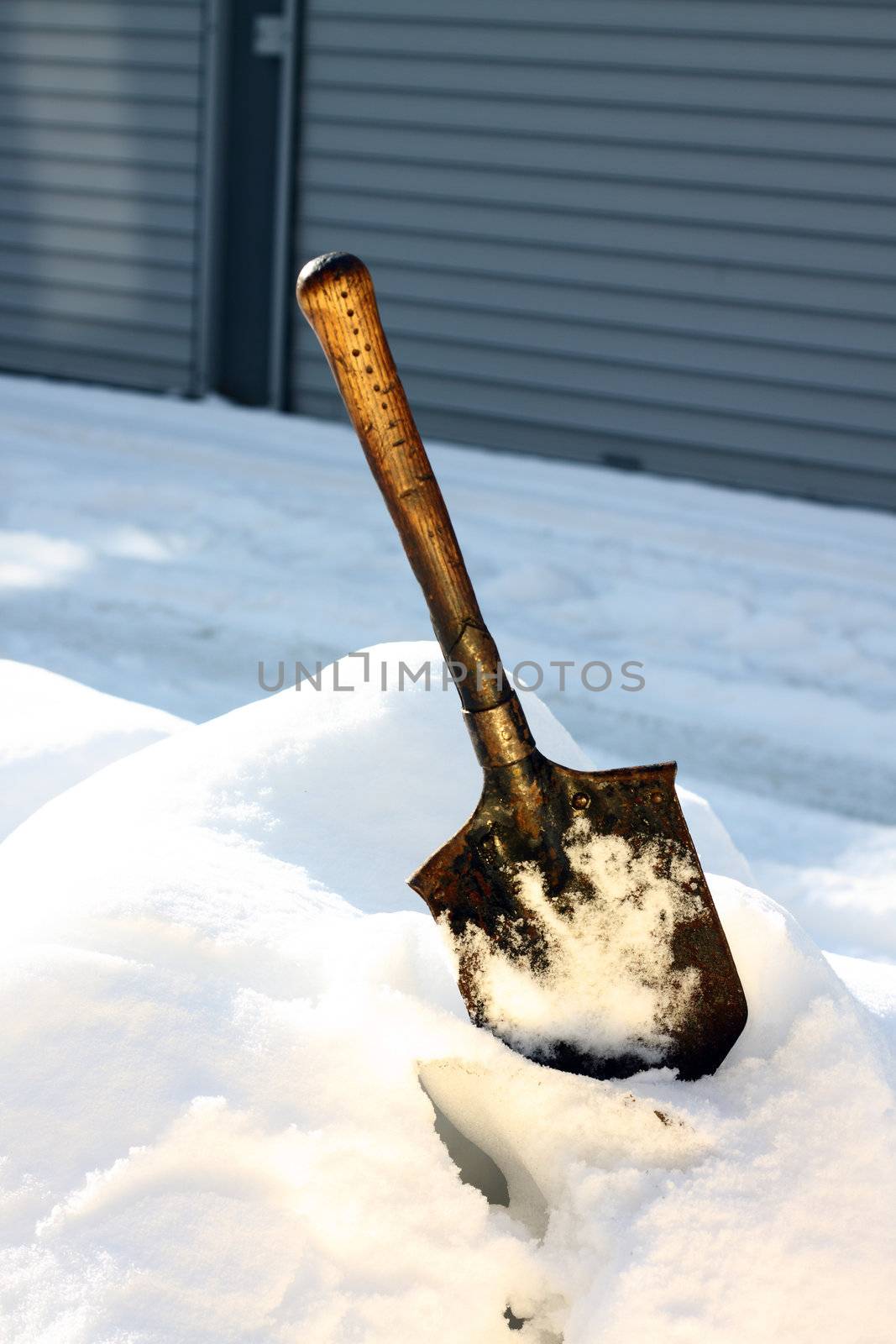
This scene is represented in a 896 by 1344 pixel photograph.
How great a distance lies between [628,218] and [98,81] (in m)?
2.56

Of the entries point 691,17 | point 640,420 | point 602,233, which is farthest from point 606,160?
point 640,420

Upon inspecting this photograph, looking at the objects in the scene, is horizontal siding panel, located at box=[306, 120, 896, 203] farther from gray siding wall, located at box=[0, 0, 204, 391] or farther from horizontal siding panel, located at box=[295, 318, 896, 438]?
gray siding wall, located at box=[0, 0, 204, 391]

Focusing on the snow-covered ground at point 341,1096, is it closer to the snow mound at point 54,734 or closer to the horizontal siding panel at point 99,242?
the snow mound at point 54,734

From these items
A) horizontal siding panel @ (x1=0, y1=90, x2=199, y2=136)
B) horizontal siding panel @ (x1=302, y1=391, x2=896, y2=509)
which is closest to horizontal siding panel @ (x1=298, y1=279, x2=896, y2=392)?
horizontal siding panel @ (x1=302, y1=391, x2=896, y2=509)

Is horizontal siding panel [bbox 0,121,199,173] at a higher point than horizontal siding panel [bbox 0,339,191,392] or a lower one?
higher

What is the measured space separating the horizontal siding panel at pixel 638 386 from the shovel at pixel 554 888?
3.75 metres

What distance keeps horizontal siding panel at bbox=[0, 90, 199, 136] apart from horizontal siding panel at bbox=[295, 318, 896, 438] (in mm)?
1106

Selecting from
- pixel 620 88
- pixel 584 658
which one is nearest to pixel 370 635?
pixel 584 658

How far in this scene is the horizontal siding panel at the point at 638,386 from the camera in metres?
4.34

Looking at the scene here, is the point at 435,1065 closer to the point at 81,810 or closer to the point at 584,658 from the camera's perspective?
the point at 81,810

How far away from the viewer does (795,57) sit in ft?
13.6

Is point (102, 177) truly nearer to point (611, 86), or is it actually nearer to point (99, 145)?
point (99, 145)

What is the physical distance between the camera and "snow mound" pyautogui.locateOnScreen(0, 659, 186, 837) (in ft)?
4.09

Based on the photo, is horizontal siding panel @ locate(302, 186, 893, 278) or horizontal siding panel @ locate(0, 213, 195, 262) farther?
horizontal siding panel @ locate(0, 213, 195, 262)
